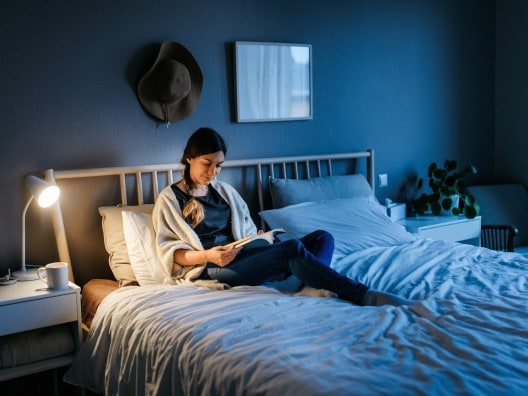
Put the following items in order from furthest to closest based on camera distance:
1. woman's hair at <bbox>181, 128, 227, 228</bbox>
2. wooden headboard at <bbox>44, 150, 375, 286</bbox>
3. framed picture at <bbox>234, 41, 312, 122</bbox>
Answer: framed picture at <bbox>234, 41, 312, 122</bbox>, wooden headboard at <bbox>44, 150, 375, 286</bbox>, woman's hair at <bbox>181, 128, 227, 228</bbox>

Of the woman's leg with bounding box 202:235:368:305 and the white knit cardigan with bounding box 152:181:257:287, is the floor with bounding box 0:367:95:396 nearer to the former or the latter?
the white knit cardigan with bounding box 152:181:257:287

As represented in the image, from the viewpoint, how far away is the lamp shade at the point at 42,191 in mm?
2543

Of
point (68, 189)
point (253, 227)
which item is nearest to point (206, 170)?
point (253, 227)

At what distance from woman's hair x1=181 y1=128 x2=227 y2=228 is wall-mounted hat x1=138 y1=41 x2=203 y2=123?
0.38 meters

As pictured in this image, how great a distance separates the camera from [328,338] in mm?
1868

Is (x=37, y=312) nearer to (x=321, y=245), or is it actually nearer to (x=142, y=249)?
(x=142, y=249)

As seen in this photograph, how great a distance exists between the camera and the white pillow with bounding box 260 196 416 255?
314 cm

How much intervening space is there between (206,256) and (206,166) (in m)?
0.42

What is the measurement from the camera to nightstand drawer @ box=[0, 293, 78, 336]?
240 centimetres

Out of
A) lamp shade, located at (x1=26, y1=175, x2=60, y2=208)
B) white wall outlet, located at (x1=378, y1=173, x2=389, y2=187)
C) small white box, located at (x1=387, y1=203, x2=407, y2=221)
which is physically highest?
lamp shade, located at (x1=26, y1=175, x2=60, y2=208)

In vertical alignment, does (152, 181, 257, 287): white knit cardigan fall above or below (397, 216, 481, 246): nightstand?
above

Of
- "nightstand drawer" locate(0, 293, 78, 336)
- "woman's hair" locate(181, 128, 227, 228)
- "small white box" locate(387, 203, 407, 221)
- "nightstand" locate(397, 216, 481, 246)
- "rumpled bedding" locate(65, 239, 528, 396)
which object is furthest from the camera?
"small white box" locate(387, 203, 407, 221)

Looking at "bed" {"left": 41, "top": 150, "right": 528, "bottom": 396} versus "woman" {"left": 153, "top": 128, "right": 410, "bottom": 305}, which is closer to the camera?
"bed" {"left": 41, "top": 150, "right": 528, "bottom": 396}

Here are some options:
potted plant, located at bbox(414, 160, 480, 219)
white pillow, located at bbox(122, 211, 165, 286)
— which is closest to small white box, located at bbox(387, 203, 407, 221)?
potted plant, located at bbox(414, 160, 480, 219)
